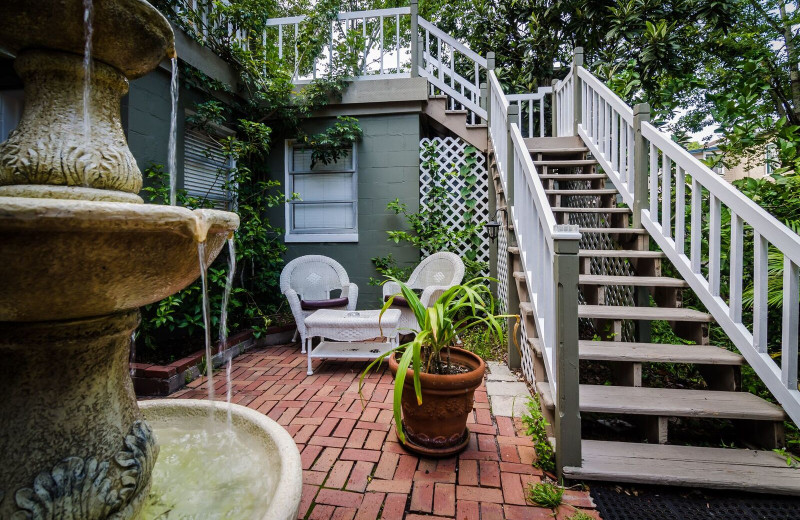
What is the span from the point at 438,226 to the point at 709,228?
2.71 metres

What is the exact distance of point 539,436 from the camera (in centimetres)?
190

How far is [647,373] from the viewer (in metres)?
2.66

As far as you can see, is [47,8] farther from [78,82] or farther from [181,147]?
[181,147]

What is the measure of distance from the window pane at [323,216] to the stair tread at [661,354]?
3545 millimetres

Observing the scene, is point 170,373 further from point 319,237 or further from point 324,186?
point 324,186

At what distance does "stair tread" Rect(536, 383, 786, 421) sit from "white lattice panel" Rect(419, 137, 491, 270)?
8.97 feet

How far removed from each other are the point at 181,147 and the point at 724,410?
15.6ft

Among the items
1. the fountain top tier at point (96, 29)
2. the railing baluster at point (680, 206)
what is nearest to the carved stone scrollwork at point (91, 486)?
the fountain top tier at point (96, 29)

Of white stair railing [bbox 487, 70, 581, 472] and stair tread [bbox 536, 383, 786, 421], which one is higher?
white stair railing [bbox 487, 70, 581, 472]

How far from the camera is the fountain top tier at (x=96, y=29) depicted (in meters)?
0.84

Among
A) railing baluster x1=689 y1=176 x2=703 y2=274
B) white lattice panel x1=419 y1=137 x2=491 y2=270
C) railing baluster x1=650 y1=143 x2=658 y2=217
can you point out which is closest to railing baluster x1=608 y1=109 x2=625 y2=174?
railing baluster x1=650 y1=143 x2=658 y2=217

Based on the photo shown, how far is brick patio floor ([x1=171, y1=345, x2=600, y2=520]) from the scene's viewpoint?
147cm

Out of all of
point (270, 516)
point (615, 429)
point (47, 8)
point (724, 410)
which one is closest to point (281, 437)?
point (270, 516)

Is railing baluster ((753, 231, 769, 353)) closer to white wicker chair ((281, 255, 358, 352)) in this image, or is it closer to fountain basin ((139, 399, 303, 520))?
fountain basin ((139, 399, 303, 520))
